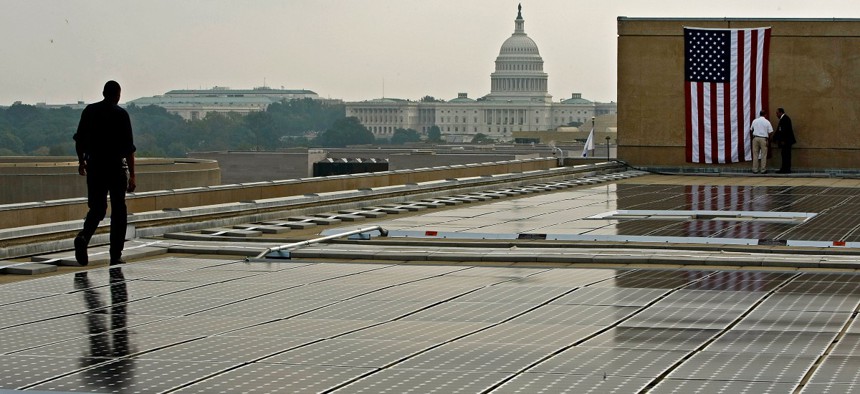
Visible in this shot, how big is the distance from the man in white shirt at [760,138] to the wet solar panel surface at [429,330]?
61.8ft

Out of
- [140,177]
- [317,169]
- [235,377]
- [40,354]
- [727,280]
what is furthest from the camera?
[317,169]

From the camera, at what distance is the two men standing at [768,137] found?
3012 cm

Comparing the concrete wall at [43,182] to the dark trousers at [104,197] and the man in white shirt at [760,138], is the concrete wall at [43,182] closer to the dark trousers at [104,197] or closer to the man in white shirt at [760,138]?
the man in white shirt at [760,138]

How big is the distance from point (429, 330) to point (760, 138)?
73.6ft

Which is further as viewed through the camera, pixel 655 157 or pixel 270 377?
pixel 655 157

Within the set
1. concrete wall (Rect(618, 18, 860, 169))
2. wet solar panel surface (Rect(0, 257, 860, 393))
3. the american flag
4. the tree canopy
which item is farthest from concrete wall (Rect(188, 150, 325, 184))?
wet solar panel surface (Rect(0, 257, 860, 393))

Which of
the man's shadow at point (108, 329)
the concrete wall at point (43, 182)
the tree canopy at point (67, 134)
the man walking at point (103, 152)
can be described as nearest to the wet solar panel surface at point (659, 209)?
the man walking at point (103, 152)

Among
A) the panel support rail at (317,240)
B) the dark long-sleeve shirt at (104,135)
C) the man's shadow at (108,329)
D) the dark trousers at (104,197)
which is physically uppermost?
the dark long-sleeve shirt at (104,135)

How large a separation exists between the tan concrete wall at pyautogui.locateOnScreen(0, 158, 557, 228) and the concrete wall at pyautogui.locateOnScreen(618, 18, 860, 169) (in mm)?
3244

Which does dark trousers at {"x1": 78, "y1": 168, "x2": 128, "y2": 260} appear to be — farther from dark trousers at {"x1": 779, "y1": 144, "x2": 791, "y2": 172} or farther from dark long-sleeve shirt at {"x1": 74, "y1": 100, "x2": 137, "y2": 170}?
dark trousers at {"x1": 779, "y1": 144, "x2": 791, "y2": 172}

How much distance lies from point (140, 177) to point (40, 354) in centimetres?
4440

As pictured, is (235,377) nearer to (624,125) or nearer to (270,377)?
(270,377)

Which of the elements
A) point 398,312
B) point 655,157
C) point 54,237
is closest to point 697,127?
point 655,157

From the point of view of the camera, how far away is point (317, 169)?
7800 cm
